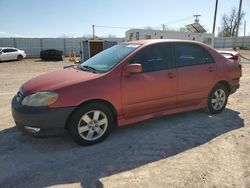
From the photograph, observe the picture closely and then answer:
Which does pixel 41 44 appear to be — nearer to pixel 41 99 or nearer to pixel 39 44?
pixel 39 44

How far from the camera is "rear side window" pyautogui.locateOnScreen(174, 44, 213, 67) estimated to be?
208 inches

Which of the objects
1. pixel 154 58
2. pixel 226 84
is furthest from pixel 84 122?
pixel 226 84

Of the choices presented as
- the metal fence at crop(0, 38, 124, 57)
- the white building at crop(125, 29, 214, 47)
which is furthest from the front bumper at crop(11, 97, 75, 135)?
the metal fence at crop(0, 38, 124, 57)

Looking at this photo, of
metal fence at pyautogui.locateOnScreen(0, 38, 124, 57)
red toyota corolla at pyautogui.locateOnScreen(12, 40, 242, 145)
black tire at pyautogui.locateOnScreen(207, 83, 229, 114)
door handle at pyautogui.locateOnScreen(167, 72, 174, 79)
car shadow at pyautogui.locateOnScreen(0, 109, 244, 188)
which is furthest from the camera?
metal fence at pyautogui.locateOnScreen(0, 38, 124, 57)

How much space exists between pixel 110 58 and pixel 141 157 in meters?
1.92

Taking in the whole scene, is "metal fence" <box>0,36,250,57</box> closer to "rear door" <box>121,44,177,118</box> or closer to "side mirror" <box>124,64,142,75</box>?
"rear door" <box>121,44,177,118</box>

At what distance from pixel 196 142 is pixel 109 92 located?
1.61 m

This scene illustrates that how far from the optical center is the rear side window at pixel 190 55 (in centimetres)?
529

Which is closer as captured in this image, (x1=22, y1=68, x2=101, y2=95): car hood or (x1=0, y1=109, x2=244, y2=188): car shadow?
(x1=0, y1=109, x2=244, y2=188): car shadow

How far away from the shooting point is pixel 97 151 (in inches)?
163

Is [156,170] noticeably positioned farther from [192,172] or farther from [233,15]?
[233,15]

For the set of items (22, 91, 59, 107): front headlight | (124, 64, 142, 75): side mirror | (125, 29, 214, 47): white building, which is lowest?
(22, 91, 59, 107): front headlight

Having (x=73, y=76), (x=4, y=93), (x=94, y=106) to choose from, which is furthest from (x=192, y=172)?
(x=4, y=93)

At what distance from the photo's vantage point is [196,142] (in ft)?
14.5
